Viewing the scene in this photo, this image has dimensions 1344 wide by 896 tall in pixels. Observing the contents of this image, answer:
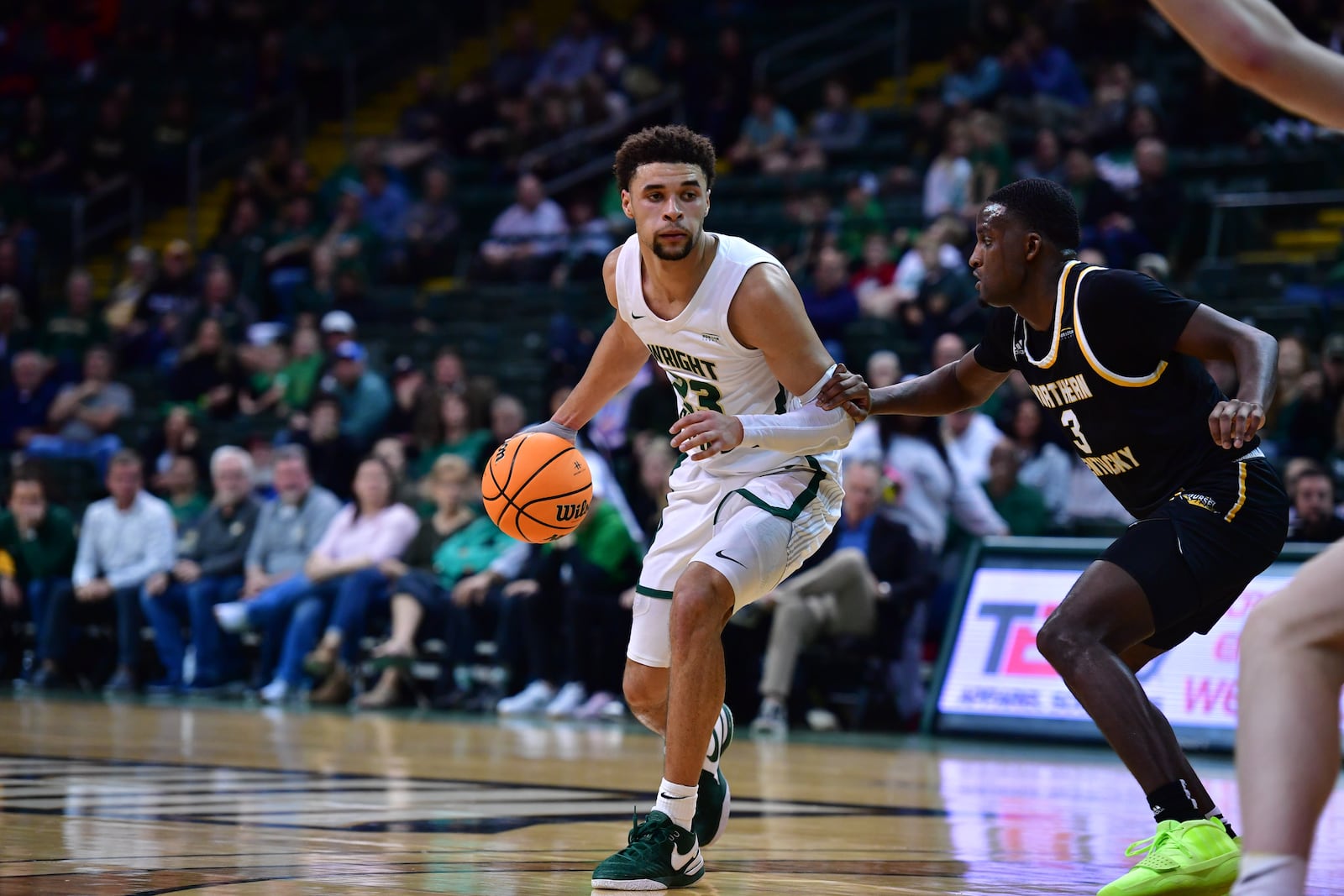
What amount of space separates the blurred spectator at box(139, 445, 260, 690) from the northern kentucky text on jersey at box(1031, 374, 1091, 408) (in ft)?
31.1

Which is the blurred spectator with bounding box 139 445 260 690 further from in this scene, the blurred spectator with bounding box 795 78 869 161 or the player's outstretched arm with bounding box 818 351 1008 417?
the player's outstretched arm with bounding box 818 351 1008 417

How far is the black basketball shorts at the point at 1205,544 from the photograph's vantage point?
14.5 feet

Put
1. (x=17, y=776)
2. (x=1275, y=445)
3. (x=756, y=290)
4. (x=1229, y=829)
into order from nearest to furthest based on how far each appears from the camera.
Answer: (x=1229, y=829) < (x=756, y=290) < (x=17, y=776) < (x=1275, y=445)

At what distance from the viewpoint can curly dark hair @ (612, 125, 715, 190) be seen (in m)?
5.03

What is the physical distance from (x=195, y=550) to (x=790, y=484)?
363 inches

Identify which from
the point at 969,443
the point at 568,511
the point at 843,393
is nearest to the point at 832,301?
the point at 969,443

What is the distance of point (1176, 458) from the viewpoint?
180 inches

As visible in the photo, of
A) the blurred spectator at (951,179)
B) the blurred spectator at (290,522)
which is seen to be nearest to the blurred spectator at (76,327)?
the blurred spectator at (290,522)

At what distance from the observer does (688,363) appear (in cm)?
515

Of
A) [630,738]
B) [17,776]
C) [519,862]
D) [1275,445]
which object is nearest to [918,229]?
[1275,445]

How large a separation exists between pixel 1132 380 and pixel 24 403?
13847 mm

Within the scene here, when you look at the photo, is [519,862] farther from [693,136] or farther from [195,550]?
[195,550]

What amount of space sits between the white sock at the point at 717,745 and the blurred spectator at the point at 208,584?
28.2 ft

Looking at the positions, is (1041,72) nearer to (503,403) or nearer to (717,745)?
(503,403)
